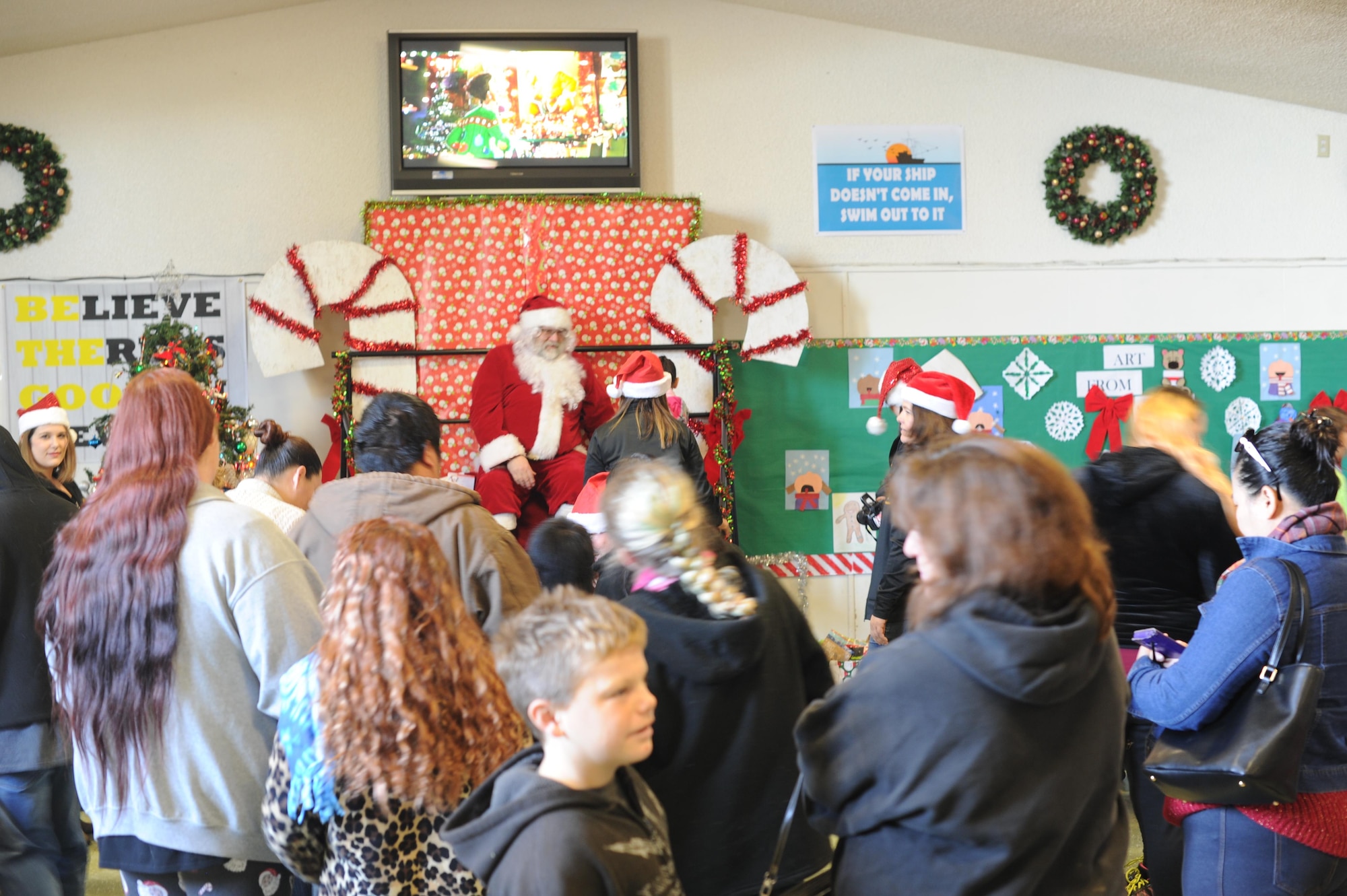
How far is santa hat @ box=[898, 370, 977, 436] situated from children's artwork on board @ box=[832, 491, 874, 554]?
3.02 meters

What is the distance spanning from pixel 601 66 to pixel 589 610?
Answer: 5.16 metres

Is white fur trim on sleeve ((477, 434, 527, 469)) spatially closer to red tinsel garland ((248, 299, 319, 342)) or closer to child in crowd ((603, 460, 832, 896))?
red tinsel garland ((248, 299, 319, 342))

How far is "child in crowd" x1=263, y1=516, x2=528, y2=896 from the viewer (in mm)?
1688

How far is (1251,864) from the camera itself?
2066mm

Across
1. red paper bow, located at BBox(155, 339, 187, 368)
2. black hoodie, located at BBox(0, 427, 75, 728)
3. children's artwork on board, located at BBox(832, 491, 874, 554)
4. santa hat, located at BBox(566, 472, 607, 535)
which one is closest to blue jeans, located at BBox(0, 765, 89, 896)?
black hoodie, located at BBox(0, 427, 75, 728)

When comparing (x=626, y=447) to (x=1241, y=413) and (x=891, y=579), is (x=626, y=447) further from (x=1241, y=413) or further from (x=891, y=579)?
(x=1241, y=413)

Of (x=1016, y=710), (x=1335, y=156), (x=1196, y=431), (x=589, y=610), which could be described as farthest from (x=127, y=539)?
(x=1335, y=156)

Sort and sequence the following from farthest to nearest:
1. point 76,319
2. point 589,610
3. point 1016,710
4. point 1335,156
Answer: point 1335,156 < point 76,319 < point 589,610 < point 1016,710

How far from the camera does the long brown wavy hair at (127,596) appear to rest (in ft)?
6.45

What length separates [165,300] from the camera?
611 centimetres

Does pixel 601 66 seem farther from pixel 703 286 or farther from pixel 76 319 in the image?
pixel 76 319

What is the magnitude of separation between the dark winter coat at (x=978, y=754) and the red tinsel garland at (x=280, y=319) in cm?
498

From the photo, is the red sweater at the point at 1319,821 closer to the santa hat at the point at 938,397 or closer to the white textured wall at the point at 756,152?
the santa hat at the point at 938,397

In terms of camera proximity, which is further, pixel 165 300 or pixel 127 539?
pixel 165 300
